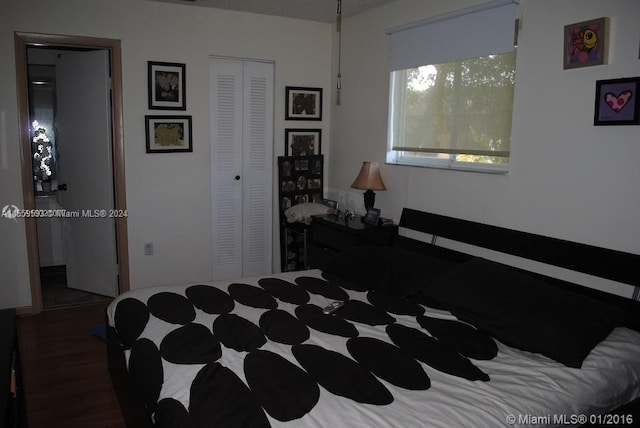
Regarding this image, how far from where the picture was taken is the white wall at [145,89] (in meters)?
3.68

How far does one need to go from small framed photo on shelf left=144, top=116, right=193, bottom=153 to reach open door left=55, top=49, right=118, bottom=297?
1.16 ft

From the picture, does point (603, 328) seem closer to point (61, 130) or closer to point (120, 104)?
point (120, 104)

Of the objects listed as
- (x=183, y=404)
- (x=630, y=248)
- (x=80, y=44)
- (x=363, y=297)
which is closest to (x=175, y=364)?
(x=183, y=404)

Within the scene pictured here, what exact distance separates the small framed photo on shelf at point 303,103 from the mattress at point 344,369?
255 centimetres

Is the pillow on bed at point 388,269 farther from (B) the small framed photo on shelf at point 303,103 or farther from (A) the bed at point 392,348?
(B) the small framed photo on shelf at point 303,103

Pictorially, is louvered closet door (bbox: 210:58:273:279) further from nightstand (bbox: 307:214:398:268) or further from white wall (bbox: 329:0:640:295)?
white wall (bbox: 329:0:640:295)

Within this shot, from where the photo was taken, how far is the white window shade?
2922mm

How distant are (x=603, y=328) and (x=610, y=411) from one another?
355 millimetres

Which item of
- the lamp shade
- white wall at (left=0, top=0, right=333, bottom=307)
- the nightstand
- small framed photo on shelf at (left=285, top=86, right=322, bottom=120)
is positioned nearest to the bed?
the nightstand

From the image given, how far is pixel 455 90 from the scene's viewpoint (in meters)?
3.39

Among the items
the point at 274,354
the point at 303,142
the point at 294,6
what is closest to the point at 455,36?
the point at 294,6

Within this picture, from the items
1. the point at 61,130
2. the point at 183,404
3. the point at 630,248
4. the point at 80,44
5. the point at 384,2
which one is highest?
the point at 384,2

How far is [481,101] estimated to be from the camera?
317 cm

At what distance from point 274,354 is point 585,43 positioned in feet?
7.13
